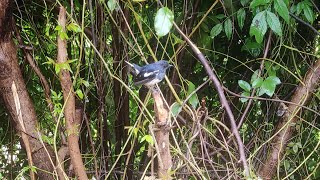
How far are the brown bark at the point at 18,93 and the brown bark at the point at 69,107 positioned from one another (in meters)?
0.08

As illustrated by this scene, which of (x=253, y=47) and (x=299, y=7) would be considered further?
(x=253, y=47)

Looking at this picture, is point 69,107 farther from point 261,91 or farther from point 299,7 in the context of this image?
point 299,7

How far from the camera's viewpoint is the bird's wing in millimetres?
1309

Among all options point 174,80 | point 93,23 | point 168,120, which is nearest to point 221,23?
point 174,80

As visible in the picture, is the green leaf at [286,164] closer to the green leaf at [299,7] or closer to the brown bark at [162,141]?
the green leaf at [299,7]

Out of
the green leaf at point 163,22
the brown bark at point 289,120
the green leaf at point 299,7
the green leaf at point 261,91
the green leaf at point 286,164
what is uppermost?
the green leaf at point 163,22

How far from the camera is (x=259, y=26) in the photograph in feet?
4.50

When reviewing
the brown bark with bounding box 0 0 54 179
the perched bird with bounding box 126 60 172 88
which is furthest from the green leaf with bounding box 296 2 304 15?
the brown bark with bounding box 0 0 54 179

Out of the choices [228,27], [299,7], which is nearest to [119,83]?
[228,27]

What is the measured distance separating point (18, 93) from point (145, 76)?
47cm

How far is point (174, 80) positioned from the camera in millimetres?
1753

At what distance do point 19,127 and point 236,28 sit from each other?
82cm

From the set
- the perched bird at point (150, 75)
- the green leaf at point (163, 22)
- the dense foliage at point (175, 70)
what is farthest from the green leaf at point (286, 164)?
the green leaf at point (163, 22)

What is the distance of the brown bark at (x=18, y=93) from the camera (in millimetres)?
1477
